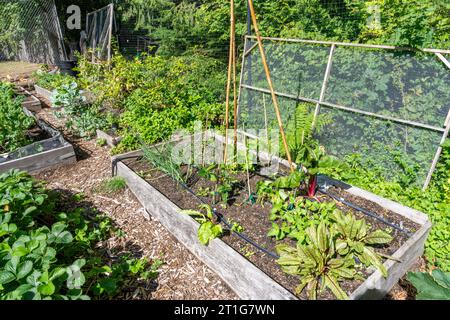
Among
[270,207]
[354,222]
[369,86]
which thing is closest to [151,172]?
[270,207]

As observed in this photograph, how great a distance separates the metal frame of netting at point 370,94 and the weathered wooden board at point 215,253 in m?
1.46

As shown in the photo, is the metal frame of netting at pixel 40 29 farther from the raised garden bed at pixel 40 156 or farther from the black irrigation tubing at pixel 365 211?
the black irrigation tubing at pixel 365 211

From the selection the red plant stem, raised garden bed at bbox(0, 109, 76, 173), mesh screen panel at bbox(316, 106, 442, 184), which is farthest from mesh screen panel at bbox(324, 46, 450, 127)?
raised garden bed at bbox(0, 109, 76, 173)

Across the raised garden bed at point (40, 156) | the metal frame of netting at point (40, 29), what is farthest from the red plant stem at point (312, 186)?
the metal frame of netting at point (40, 29)

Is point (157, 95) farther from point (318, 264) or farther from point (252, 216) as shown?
point (318, 264)

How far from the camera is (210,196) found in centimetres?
324

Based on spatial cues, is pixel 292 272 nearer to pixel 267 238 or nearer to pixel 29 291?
pixel 267 238

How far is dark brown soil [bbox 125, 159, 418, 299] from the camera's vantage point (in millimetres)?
2275

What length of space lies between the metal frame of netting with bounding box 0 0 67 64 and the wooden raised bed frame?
10143mm

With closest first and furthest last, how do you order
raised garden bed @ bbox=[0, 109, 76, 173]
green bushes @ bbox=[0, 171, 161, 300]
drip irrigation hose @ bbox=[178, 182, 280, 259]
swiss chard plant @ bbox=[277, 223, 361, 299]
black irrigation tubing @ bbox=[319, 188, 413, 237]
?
1. green bushes @ bbox=[0, 171, 161, 300]
2. swiss chard plant @ bbox=[277, 223, 361, 299]
3. drip irrigation hose @ bbox=[178, 182, 280, 259]
4. black irrigation tubing @ bbox=[319, 188, 413, 237]
5. raised garden bed @ bbox=[0, 109, 76, 173]

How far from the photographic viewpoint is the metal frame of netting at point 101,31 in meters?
7.58

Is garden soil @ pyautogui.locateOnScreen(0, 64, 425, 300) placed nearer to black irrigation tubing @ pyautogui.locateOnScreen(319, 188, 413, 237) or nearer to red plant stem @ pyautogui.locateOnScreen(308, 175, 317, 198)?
black irrigation tubing @ pyautogui.locateOnScreen(319, 188, 413, 237)

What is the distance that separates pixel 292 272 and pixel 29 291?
176 centimetres

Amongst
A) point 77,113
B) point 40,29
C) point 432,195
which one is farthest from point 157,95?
point 40,29
